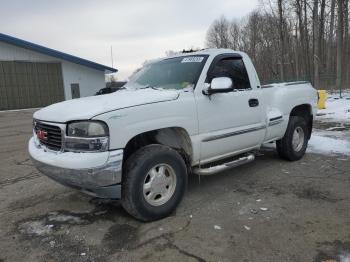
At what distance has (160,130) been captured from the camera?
14.4 feet

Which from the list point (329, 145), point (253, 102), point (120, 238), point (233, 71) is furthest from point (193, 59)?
point (329, 145)

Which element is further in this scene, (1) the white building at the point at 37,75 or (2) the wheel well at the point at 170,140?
(1) the white building at the point at 37,75

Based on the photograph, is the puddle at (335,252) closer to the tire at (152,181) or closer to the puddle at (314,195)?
the puddle at (314,195)

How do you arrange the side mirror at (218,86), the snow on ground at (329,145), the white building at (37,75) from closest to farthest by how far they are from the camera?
the side mirror at (218,86)
the snow on ground at (329,145)
the white building at (37,75)

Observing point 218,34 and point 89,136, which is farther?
point 218,34

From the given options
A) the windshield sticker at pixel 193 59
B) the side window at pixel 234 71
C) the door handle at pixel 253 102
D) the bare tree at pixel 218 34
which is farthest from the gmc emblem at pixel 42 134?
the bare tree at pixel 218 34

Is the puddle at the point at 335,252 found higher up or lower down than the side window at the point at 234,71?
lower down

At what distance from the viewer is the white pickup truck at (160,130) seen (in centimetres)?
366

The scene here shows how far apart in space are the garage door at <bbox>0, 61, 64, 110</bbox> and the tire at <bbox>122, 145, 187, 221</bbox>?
26.1 m

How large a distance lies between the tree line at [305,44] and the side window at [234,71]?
1637cm

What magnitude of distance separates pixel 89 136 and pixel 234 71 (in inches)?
104

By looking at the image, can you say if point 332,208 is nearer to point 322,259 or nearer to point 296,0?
point 322,259

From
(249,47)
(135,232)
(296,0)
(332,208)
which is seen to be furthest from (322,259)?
(249,47)

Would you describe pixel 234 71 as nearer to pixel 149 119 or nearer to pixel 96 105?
pixel 149 119
